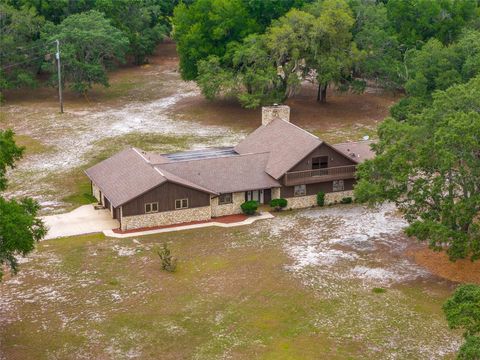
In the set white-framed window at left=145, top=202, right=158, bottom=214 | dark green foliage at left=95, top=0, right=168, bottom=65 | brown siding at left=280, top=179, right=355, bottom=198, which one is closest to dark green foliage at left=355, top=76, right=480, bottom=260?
brown siding at left=280, top=179, right=355, bottom=198

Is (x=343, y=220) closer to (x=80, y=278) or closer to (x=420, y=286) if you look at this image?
(x=420, y=286)

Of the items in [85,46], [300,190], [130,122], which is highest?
[85,46]

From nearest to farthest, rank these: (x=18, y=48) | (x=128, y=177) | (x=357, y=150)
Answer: (x=128, y=177) → (x=357, y=150) → (x=18, y=48)

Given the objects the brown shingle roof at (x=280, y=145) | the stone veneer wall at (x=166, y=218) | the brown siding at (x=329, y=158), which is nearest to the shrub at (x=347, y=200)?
the brown siding at (x=329, y=158)

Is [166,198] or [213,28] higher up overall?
[213,28]

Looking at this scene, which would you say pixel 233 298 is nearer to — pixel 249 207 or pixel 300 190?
pixel 249 207

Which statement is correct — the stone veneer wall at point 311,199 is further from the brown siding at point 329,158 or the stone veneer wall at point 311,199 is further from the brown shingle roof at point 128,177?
the brown shingle roof at point 128,177

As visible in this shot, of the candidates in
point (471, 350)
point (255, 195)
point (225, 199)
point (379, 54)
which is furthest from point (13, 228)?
point (379, 54)

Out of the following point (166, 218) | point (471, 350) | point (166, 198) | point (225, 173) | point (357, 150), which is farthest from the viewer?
point (357, 150)

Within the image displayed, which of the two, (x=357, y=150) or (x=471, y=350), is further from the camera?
(x=357, y=150)
